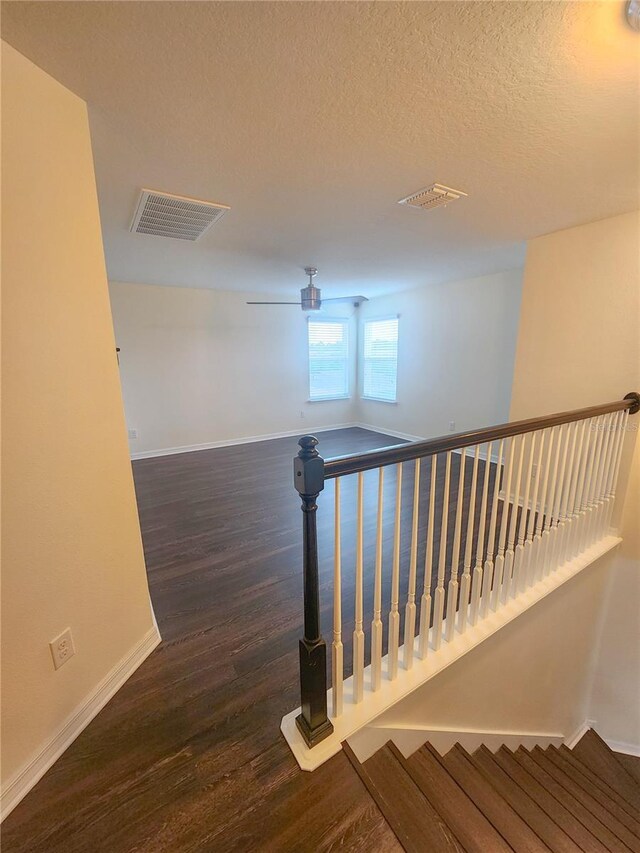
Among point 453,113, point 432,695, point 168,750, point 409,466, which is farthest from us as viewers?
point 409,466

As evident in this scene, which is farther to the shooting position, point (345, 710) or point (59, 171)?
point (345, 710)

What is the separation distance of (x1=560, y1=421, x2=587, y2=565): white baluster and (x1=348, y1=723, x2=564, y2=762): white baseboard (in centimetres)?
116

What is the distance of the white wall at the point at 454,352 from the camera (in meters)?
→ 4.15

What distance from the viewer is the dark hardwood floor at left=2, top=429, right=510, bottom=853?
100 cm

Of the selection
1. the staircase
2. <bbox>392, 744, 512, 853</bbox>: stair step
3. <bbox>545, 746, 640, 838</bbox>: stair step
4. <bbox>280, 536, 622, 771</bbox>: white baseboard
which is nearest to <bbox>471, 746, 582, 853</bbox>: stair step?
the staircase

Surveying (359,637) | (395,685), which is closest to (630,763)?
(395,685)

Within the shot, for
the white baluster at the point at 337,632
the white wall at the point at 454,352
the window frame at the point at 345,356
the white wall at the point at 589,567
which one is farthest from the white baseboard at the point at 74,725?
the window frame at the point at 345,356

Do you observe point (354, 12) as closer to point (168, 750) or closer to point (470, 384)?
point (168, 750)

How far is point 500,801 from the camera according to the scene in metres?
1.53

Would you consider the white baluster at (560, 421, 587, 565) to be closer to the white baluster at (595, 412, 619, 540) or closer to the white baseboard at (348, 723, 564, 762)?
the white baluster at (595, 412, 619, 540)

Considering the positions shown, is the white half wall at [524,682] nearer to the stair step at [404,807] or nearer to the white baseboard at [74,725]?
the stair step at [404,807]

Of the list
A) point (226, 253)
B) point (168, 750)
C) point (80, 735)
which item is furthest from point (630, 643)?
point (226, 253)

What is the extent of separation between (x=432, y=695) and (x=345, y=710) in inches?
20.0

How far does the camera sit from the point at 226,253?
3131 mm
